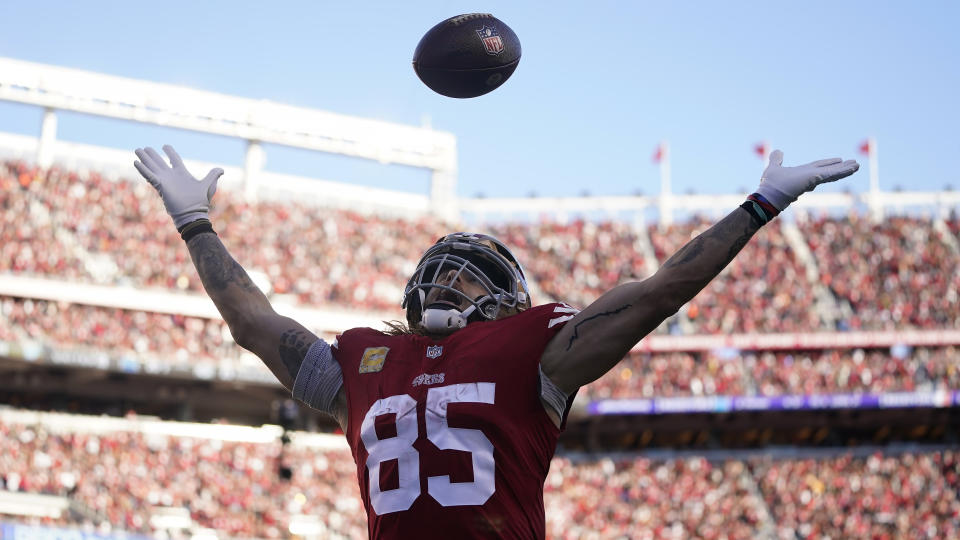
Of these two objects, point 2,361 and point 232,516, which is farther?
point 2,361

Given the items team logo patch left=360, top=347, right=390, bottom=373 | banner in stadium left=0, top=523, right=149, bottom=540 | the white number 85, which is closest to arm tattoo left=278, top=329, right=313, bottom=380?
team logo patch left=360, top=347, right=390, bottom=373

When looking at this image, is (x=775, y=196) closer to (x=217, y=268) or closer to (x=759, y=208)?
(x=759, y=208)

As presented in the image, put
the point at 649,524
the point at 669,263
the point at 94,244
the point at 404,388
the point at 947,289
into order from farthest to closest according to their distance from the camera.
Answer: the point at 947,289, the point at 94,244, the point at 649,524, the point at 404,388, the point at 669,263

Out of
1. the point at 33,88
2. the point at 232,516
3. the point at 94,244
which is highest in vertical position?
the point at 33,88

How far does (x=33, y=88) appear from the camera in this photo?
107 ft

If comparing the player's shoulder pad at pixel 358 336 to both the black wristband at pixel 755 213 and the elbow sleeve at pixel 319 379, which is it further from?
the black wristband at pixel 755 213

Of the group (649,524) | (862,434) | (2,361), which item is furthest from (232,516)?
(862,434)

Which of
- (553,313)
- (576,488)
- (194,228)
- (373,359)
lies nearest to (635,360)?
(576,488)

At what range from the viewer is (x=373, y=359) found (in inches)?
123

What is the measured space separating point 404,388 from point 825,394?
27143 millimetres

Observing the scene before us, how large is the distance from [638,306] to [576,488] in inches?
970

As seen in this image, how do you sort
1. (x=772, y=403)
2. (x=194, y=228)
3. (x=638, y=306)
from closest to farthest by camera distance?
(x=638, y=306), (x=194, y=228), (x=772, y=403)

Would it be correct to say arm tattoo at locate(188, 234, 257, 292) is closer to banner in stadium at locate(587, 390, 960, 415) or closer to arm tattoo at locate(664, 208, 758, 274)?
arm tattoo at locate(664, 208, 758, 274)

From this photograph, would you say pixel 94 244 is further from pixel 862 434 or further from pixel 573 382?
pixel 573 382
